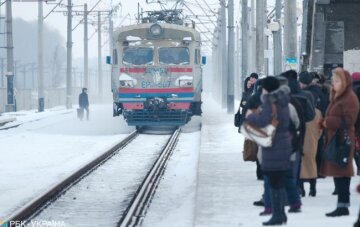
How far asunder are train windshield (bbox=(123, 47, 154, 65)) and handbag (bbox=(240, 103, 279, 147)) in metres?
18.8

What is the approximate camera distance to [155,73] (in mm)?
27875

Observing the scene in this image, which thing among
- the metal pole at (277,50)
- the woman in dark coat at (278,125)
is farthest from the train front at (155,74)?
the woman in dark coat at (278,125)

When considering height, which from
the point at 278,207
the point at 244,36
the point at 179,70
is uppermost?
the point at 244,36

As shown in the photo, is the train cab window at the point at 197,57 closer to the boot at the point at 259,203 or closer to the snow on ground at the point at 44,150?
the snow on ground at the point at 44,150

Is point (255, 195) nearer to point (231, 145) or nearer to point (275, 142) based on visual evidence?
point (275, 142)

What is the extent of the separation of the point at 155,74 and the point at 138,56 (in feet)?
2.79

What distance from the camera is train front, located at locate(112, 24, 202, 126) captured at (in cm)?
2766

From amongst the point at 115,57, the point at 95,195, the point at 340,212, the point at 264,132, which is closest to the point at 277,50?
the point at 115,57

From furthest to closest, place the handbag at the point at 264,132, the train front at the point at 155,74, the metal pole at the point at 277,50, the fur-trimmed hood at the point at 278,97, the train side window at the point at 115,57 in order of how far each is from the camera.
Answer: the metal pole at the point at 277,50
the train side window at the point at 115,57
the train front at the point at 155,74
the fur-trimmed hood at the point at 278,97
the handbag at the point at 264,132

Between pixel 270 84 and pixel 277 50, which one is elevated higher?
pixel 277 50

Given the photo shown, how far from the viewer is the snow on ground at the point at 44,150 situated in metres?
15.2

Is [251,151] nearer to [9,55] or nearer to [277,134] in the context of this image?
[277,134]

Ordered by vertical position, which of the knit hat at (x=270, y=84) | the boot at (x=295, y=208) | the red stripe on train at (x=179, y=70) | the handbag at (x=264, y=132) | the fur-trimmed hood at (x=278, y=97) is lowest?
the boot at (x=295, y=208)

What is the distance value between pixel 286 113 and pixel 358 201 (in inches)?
109
